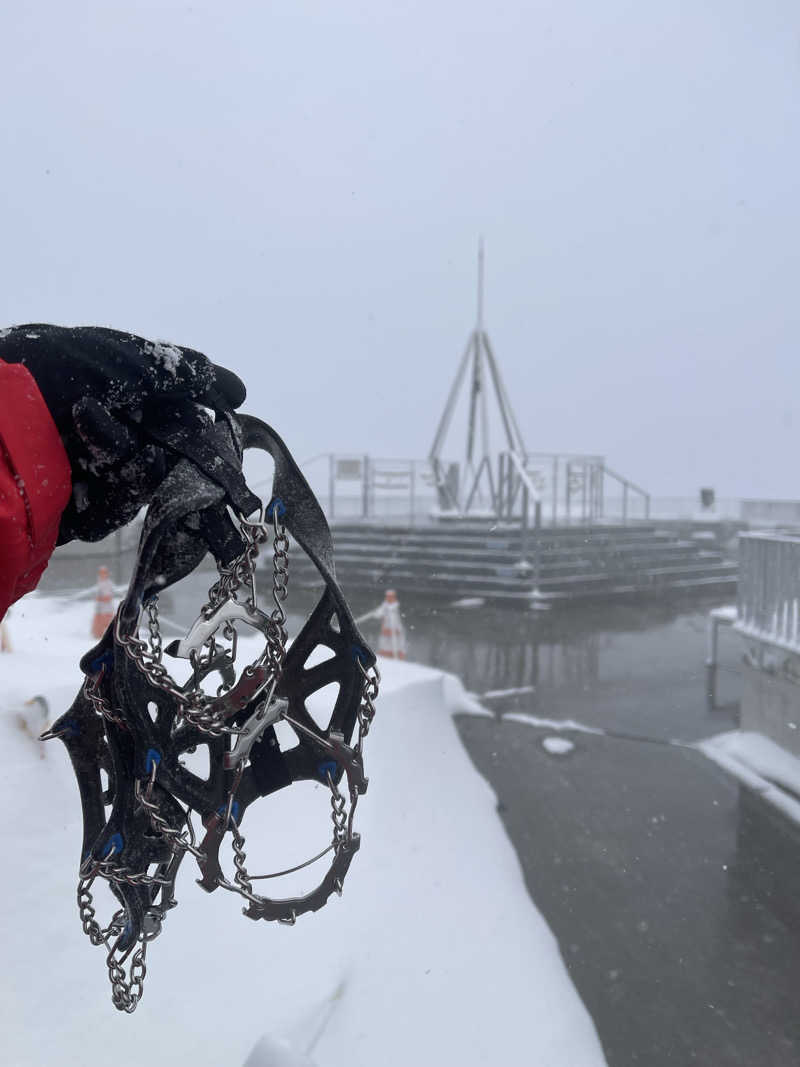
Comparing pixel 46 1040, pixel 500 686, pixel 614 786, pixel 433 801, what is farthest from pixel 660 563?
pixel 46 1040

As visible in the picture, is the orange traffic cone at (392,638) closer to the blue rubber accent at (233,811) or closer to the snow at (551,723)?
the snow at (551,723)

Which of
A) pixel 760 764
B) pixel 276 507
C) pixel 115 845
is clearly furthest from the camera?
pixel 760 764

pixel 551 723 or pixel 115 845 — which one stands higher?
pixel 115 845

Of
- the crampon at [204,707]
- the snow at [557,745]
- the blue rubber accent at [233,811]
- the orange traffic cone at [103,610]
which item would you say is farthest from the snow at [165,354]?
the orange traffic cone at [103,610]

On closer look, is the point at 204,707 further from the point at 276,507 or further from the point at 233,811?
the point at 276,507

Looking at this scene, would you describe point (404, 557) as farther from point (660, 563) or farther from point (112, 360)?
point (112, 360)

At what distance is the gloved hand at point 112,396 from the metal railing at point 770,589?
490 centimetres

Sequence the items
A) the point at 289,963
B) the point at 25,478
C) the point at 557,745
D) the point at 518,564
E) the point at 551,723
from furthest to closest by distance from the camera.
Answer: the point at 518,564 → the point at 551,723 → the point at 557,745 → the point at 289,963 → the point at 25,478

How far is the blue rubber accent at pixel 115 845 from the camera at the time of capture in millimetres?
1261

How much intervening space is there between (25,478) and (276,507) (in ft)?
1.41

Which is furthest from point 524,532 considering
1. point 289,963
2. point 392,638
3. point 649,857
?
point 289,963

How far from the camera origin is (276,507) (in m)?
1.41

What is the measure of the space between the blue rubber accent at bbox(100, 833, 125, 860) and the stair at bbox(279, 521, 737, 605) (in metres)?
9.72

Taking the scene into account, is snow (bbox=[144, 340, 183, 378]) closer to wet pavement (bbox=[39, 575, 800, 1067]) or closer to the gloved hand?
the gloved hand
